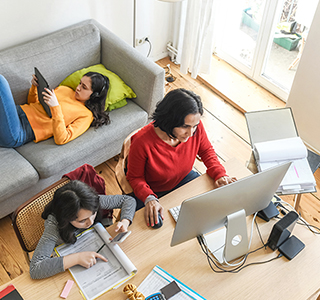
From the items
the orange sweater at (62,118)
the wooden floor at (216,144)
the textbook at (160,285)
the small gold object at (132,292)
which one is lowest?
the wooden floor at (216,144)

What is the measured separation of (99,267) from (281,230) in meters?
0.73

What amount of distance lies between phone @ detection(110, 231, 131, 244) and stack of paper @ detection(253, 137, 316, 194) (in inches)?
32.3

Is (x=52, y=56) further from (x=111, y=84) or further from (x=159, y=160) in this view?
(x=159, y=160)

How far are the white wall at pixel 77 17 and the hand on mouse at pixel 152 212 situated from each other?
174 centimetres

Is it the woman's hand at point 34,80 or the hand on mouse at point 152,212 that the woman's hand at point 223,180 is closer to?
the hand on mouse at point 152,212

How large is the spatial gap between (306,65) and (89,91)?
160 centimetres

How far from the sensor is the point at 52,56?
2.44 meters

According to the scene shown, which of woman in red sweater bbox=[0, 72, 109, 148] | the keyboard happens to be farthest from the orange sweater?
the keyboard

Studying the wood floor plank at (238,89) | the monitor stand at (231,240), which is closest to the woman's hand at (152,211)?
the monitor stand at (231,240)

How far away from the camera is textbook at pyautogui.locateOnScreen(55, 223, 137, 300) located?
4.22ft

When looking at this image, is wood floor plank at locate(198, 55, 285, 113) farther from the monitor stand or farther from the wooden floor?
the monitor stand

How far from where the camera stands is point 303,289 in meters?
1.32

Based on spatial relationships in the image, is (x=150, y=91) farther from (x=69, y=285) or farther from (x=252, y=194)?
(x=69, y=285)

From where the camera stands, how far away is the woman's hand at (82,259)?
1.32 m
